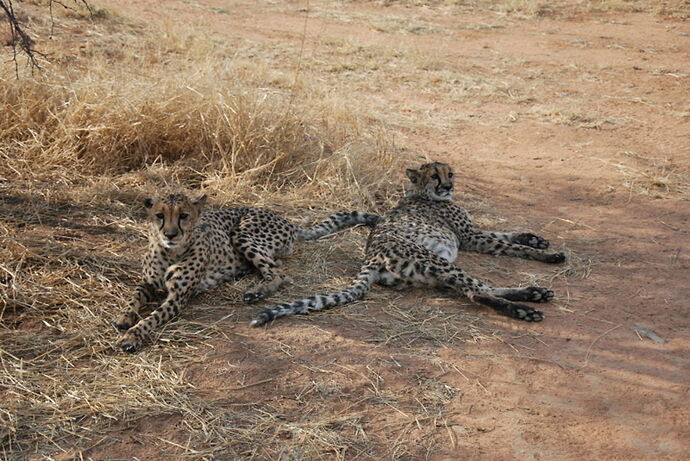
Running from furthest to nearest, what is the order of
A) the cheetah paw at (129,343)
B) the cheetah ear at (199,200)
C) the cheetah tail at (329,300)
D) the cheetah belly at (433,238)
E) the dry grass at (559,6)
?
the dry grass at (559,6) < the cheetah belly at (433,238) < the cheetah ear at (199,200) < the cheetah tail at (329,300) < the cheetah paw at (129,343)

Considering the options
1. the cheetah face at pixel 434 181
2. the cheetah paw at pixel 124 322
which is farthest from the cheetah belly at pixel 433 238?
the cheetah paw at pixel 124 322

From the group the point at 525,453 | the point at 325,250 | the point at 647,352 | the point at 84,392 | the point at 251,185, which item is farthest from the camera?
the point at 251,185

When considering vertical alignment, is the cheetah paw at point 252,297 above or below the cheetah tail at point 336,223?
below

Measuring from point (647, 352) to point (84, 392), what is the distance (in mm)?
2969

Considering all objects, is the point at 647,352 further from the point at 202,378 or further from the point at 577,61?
the point at 577,61

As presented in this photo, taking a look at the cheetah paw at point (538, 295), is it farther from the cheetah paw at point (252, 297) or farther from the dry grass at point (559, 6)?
the dry grass at point (559, 6)

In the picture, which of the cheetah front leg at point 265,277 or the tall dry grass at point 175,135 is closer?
the cheetah front leg at point 265,277

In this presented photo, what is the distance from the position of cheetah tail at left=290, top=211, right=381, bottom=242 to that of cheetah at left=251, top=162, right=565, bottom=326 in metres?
0.22

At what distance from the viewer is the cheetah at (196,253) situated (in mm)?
4332

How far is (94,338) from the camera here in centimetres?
415

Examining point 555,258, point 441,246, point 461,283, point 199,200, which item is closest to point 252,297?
point 199,200

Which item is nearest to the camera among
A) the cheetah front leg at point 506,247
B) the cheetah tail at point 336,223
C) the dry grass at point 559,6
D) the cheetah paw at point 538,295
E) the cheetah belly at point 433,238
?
the cheetah paw at point 538,295

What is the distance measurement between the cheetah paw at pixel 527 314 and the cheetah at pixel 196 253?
1.47 meters

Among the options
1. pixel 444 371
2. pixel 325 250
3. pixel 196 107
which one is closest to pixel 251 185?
pixel 196 107
